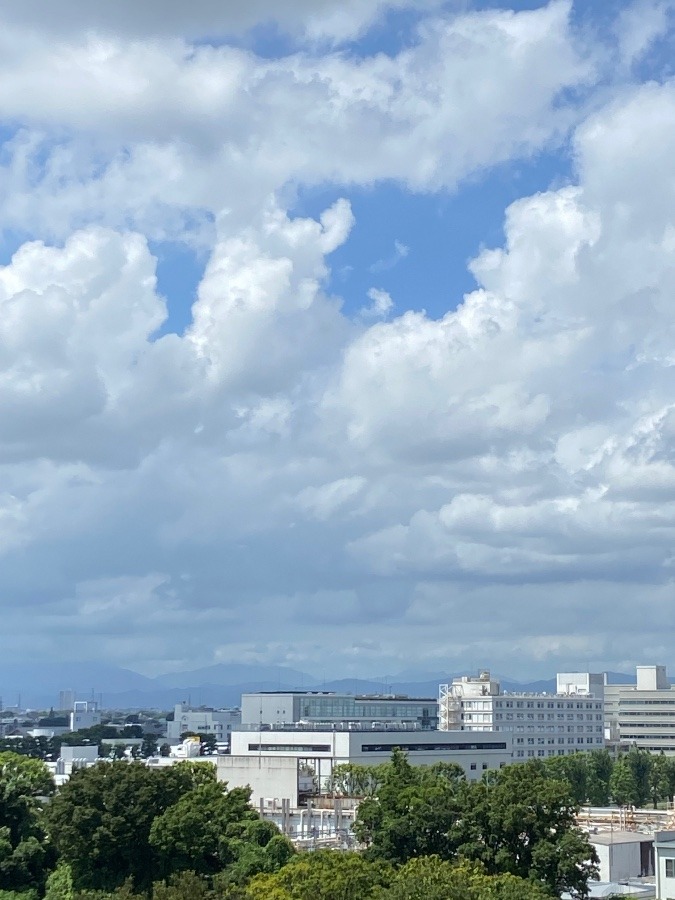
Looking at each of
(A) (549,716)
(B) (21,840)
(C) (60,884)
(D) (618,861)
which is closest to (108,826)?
(C) (60,884)

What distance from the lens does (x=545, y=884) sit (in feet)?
160

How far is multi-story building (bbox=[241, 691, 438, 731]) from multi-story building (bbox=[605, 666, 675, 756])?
41.0 metres

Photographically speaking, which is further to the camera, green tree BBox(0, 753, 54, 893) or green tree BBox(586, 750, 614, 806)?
green tree BBox(586, 750, 614, 806)

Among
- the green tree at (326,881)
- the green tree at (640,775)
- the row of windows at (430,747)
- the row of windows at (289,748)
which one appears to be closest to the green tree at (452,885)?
the green tree at (326,881)

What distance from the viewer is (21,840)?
58.8 metres

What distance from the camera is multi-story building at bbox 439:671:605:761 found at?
159 meters

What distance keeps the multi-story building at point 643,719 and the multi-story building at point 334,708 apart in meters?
41.0

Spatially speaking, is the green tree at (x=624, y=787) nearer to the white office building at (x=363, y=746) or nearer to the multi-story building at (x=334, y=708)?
the white office building at (x=363, y=746)

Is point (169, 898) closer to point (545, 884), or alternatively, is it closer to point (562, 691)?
point (545, 884)

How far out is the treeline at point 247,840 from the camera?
44344 millimetres

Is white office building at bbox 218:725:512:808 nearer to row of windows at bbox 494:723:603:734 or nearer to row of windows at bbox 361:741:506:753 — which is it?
row of windows at bbox 361:741:506:753

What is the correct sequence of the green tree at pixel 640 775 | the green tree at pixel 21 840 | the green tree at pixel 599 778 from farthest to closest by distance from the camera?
the green tree at pixel 640 775 < the green tree at pixel 599 778 < the green tree at pixel 21 840

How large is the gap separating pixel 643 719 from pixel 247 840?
473ft

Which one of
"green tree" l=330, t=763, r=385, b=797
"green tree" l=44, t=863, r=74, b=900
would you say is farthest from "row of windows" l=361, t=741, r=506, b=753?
"green tree" l=44, t=863, r=74, b=900
